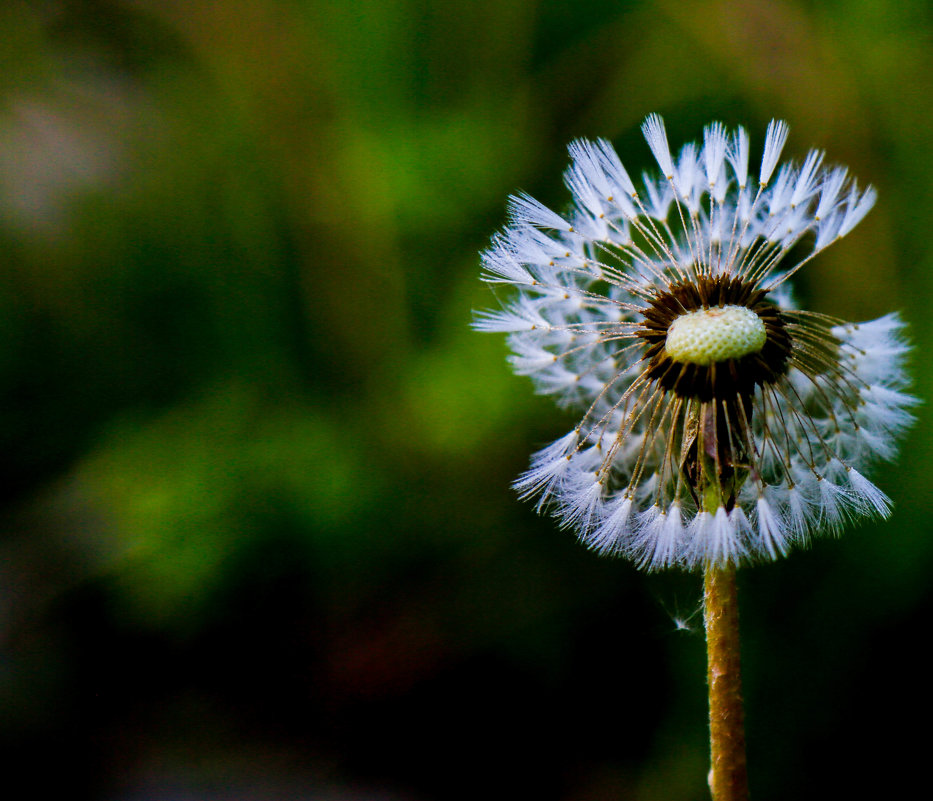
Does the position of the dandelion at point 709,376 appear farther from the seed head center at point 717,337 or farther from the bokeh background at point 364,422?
the bokeh background at point 364,422

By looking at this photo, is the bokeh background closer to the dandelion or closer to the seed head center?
the dandelion

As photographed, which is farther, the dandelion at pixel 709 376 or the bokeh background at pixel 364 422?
the bokeh background at pixel 364 422

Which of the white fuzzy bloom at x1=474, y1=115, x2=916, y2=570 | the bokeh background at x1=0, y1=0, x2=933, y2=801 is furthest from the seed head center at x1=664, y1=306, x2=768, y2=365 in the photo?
the bokeh background at x1=0, y1=0, x2=933, y2=801

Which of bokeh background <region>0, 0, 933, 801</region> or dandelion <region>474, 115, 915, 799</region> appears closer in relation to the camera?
dandelion <region>474, 115, 915, 799</region>

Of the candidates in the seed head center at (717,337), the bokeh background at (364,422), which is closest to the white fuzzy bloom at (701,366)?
the seed head center at (717,337)

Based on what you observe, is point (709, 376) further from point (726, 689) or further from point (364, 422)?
point (364, 422)

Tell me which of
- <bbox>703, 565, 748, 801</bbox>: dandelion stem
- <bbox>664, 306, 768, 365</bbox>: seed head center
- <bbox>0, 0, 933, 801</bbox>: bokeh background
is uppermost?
<bbox>0, 0, 933, 801</bbox>: bokeh background

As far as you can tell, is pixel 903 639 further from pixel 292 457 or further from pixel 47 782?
pixel 47 782
